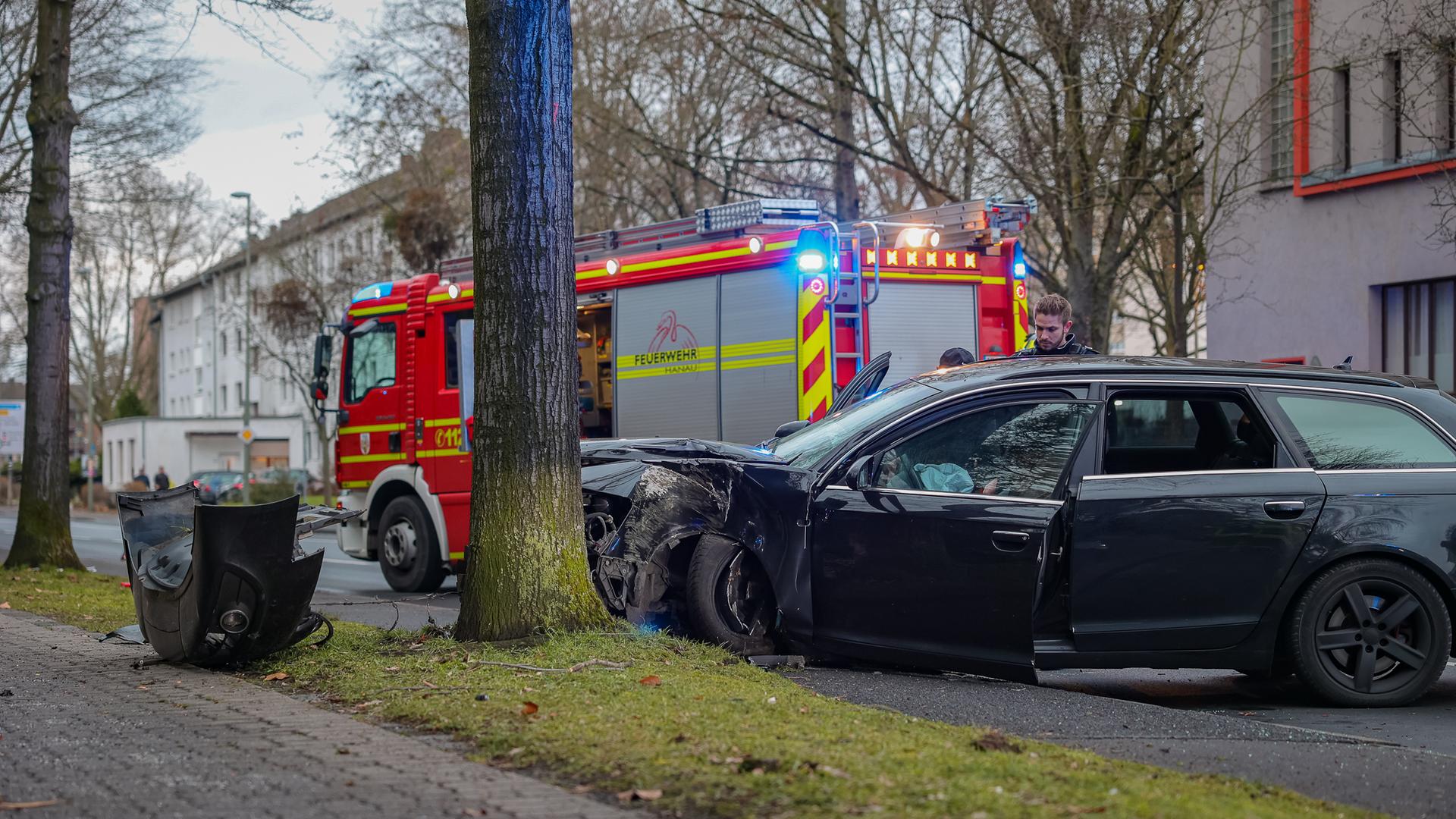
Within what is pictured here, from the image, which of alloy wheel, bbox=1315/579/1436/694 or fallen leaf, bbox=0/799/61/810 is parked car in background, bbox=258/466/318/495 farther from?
fallen leaf, bbox=0/799/61/810

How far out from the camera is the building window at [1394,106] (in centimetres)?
1630

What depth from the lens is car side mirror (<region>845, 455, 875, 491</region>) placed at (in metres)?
7.29

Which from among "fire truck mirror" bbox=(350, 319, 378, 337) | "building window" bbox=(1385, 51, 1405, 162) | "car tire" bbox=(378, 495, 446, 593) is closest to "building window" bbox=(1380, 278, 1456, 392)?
"building window" bbox=(1385, 51, 1405, 162)

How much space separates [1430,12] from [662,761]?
11.8 meters

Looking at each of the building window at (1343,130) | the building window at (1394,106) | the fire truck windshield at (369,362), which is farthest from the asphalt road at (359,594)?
the building window at (1343,130)

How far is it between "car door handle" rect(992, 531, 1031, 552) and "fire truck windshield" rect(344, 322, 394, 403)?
9.20 m

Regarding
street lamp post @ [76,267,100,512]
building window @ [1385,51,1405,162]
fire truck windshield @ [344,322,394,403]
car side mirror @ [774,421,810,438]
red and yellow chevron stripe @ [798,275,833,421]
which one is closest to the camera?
car side mirror @ [774,421,810,438]

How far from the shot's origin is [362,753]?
5.36 m

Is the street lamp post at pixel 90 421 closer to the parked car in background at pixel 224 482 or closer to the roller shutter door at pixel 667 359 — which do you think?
the parked car in background at pixel 224 482

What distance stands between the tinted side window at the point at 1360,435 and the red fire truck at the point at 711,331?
3593 mm

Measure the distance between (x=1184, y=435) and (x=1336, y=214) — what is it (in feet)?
49.7

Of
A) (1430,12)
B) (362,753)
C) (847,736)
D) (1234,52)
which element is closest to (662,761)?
(847,736)

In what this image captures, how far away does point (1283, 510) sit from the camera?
701cm

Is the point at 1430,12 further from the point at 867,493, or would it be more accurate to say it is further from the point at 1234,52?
the point at 867,493
